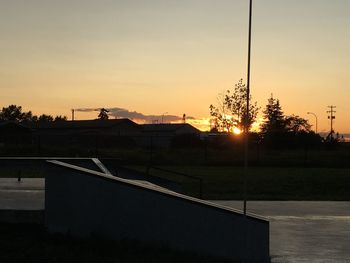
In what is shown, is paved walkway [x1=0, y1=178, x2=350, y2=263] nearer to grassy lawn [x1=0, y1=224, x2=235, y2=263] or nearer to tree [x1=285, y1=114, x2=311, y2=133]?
grassy lawn [x1=0, y1=224, x2=235, y2=263]

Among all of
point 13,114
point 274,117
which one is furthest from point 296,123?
point 13,114

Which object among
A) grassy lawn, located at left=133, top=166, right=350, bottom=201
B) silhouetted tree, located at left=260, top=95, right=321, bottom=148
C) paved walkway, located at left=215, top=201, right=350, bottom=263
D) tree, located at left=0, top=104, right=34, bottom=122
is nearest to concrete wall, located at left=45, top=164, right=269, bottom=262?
paved walkway, located at left=215, top=201, right=350, bottom=263

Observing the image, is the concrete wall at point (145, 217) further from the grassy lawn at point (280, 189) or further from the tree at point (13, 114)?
the tree at point (13, 114)

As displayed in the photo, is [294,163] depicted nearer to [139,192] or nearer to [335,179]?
[335,179]

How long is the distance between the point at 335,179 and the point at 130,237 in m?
19.1

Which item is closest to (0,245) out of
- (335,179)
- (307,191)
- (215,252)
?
(215,252)

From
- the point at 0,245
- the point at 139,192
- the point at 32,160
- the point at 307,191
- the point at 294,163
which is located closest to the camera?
the point at 0,245

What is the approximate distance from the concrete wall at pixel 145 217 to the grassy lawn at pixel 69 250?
0.53 ft

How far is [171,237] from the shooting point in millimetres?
7539

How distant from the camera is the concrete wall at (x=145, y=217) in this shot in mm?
7430

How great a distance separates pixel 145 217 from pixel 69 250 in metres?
1.08

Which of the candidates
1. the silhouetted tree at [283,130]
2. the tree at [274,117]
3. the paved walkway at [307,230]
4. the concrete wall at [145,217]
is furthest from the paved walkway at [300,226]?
the tree at [274,117]

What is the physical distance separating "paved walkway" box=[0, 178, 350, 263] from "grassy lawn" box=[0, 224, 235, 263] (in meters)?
0.59

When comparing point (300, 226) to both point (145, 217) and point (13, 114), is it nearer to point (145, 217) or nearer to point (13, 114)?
point (145, 217)
